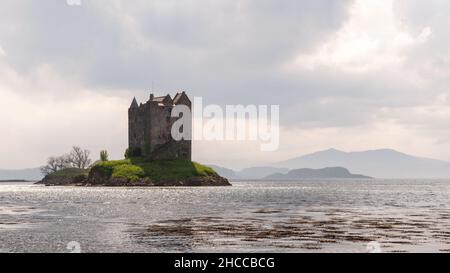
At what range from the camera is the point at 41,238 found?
4416 cm

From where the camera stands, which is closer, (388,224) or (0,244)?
(0,244)

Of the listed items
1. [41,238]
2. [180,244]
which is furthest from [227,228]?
[41,238]

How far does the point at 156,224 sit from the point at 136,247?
18912 mm

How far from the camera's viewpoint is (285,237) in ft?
144
